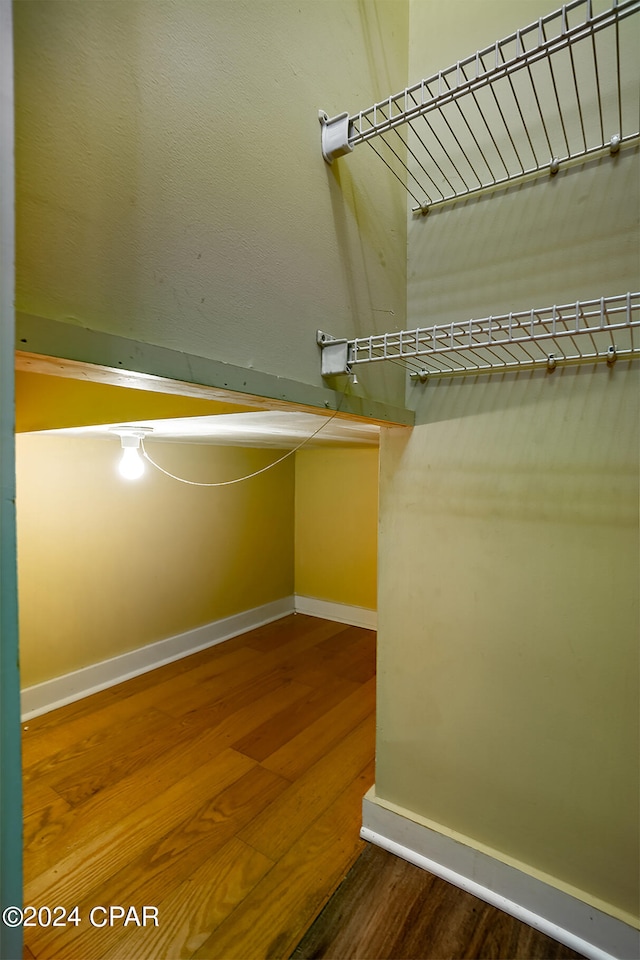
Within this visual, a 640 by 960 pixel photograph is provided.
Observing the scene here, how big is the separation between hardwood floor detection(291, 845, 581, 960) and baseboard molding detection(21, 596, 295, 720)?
1.70 meters

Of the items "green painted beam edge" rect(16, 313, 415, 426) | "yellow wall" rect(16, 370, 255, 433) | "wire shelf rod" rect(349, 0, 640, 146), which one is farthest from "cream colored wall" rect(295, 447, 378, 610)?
"wire shelf rod" rect(349, 0, 640, 146)

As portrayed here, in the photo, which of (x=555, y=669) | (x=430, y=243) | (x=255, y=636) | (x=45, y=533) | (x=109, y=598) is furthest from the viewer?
(x=255, y=636)

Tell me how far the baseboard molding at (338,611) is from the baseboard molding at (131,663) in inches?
11.5

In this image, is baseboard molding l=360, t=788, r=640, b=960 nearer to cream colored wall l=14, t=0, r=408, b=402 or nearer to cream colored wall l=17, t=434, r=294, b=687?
cream colored wall l=14, t=0, r=408, b=402

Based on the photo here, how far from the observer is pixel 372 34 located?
111 centimetres

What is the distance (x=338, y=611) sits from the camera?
357 centimetres

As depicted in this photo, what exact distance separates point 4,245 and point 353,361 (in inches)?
25.0

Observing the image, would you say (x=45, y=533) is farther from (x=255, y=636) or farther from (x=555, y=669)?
(x=555, y=669)

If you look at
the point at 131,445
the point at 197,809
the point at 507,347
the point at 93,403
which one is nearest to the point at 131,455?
the point at 131,445

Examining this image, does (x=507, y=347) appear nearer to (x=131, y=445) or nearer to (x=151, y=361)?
(x=151, y=361)

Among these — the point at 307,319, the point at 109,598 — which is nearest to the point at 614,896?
the point at 307,319

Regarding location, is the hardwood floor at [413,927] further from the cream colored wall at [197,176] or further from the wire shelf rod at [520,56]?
the wire shelf rod at [520,56]

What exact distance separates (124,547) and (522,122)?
8.37 ft

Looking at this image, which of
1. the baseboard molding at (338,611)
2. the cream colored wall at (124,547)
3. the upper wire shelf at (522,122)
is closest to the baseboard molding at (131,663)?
the cream colored wall at (124,547)
